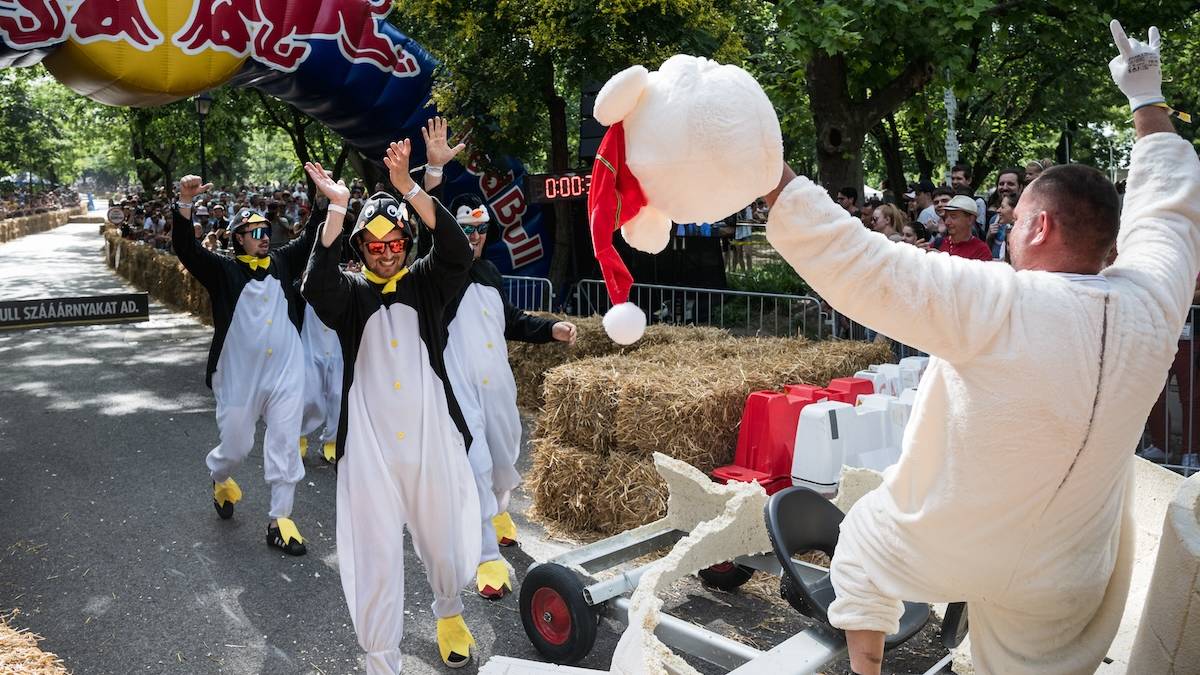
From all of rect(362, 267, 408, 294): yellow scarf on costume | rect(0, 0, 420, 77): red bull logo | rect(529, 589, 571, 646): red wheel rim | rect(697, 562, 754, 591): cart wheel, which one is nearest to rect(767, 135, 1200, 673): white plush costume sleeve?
rect(529, 589, 571, 646): red wheel rim

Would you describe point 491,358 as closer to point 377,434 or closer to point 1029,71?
point 377,434

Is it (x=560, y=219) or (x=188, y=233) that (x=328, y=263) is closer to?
(x=188, y=233)

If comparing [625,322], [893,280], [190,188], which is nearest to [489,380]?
[190,188]

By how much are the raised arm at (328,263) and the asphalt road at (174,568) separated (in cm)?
171

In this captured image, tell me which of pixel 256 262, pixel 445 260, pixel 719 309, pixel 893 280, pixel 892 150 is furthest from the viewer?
pixel 892 150

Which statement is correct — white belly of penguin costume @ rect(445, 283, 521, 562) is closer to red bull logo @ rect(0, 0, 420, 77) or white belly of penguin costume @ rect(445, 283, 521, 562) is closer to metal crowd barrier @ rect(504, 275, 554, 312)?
red bull logo @ rect(0, 0, 420, 77)

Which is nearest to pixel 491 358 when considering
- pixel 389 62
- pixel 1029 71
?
pixel 389 62

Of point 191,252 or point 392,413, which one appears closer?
point 392,413

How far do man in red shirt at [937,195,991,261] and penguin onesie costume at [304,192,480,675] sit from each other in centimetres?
392

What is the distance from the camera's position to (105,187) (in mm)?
115938

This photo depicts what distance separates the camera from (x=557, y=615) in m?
4.25

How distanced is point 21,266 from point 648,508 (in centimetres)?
2829

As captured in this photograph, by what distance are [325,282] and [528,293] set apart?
883 centimetres

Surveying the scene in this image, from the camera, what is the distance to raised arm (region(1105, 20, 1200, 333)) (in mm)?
2270
